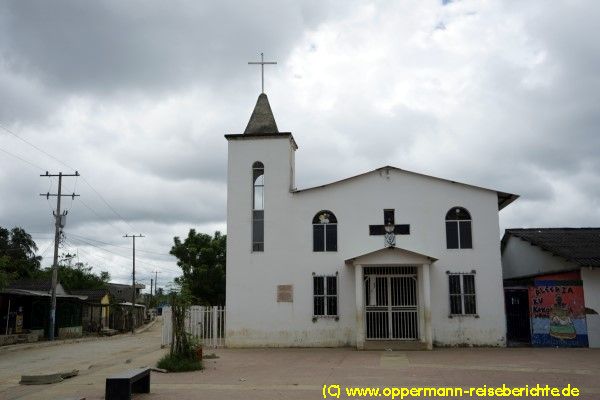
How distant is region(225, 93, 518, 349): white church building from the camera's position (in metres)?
20.1

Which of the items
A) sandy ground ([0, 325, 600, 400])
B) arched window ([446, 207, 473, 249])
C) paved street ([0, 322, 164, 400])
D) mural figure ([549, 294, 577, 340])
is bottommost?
paved street ([0, 322, 164, 400])

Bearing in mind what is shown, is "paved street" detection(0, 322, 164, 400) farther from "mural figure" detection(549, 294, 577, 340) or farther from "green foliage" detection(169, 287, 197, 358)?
"mural figure" detection(549, 294, 577, 340)

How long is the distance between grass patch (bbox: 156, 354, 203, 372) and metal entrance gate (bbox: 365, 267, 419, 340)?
764 centimetres

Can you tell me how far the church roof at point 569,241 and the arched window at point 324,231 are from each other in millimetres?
7279

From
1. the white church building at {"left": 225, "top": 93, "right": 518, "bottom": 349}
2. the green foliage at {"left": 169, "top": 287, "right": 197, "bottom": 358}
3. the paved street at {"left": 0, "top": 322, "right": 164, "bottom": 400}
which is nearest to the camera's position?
the paved street at {"left": 0, "top": 322, "right": 164, "bottom": 400}

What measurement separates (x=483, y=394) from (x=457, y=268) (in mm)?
10584

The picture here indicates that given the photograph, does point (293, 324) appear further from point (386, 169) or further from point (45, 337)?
point (45, 337)

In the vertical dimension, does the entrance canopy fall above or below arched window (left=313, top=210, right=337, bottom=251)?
below

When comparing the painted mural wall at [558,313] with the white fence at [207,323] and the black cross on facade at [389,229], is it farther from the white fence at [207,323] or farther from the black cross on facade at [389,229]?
the white fence at [207,323]

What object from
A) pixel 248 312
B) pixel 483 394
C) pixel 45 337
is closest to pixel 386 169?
pixel 248 312

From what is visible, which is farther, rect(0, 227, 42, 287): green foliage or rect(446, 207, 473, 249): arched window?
rect(0, 227, 42, 287): green foliage

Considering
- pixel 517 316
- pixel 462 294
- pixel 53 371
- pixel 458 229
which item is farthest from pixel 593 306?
pixel 53 371

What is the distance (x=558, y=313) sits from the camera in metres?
19.5

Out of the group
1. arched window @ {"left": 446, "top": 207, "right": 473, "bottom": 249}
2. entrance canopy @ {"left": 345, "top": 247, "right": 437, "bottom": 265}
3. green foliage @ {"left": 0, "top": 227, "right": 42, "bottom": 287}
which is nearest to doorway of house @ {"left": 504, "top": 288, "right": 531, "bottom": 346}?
arched window @ {"left": 446, "top": 207, "right": 473, "bottom": 249}
